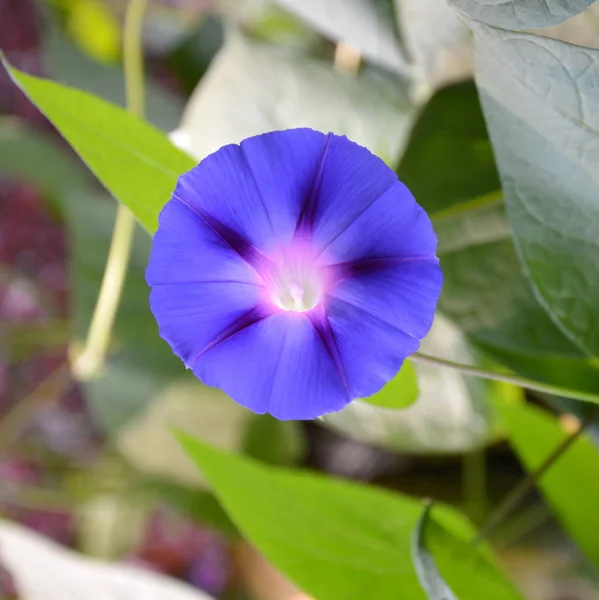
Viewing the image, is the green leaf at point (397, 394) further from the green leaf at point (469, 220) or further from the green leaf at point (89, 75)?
the green leaf at point (89, 75)

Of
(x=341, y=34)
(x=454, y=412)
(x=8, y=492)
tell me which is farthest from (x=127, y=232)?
(x=8, y=492)

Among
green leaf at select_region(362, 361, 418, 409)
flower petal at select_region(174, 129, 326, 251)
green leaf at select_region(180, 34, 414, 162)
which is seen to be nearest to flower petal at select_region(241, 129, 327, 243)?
flower petal at select_region(174, 129, 326, 251)

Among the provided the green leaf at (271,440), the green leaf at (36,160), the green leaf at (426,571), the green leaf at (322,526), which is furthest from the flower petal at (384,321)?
the green leaf at (36,160)

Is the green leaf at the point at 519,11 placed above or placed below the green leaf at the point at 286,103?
below

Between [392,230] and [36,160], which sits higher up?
[36,160]

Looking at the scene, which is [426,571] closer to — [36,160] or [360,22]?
[360,22]

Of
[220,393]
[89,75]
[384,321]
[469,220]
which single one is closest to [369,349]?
[384,321]
